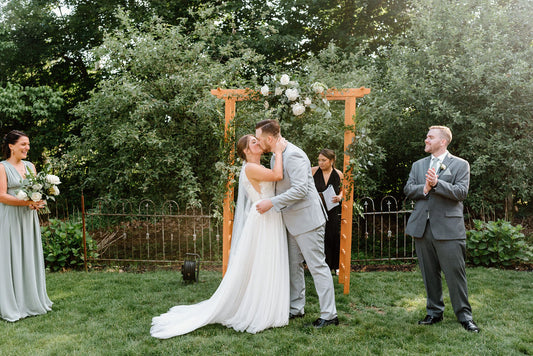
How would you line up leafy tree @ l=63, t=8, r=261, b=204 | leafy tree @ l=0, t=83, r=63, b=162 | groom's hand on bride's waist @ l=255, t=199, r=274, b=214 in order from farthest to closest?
leafy tree @ l=0, t=83, r=63, b=162
leafy tree @ l=63, t=8, r=261, b=204
groom's hand on bride's waist @ l=255, t=199, r=274, b=214

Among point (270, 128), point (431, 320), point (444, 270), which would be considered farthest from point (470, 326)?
point (270, 128)

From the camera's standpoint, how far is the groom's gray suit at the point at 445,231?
3892mm

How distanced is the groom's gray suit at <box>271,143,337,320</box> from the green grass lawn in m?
0.40

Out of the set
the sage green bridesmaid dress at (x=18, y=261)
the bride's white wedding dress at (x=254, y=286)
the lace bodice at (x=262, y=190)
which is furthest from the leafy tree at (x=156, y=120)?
the bride's white wedding dress at (x=254, y=286)

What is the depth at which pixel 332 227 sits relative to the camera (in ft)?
20.1

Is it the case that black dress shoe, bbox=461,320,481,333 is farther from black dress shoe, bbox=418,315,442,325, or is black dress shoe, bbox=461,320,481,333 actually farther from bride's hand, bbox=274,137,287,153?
bride's hand, bbox=274,137,287,153

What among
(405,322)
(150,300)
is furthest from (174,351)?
(405,322)

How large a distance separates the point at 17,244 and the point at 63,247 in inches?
96.9

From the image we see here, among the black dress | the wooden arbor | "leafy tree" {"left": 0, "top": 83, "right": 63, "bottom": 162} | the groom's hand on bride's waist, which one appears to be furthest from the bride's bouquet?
"leafy tree" {"left": 0, "top": 83, "right": 63, "bottom": 162}

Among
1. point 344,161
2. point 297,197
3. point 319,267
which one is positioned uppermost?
point 344,161

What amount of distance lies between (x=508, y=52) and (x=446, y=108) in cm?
146

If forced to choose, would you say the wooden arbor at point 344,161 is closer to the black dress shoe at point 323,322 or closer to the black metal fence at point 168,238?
the black dress shoe at point 323,322

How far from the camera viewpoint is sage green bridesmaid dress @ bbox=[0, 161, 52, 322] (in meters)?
4.39

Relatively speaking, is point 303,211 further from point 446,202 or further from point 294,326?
point 446,202
